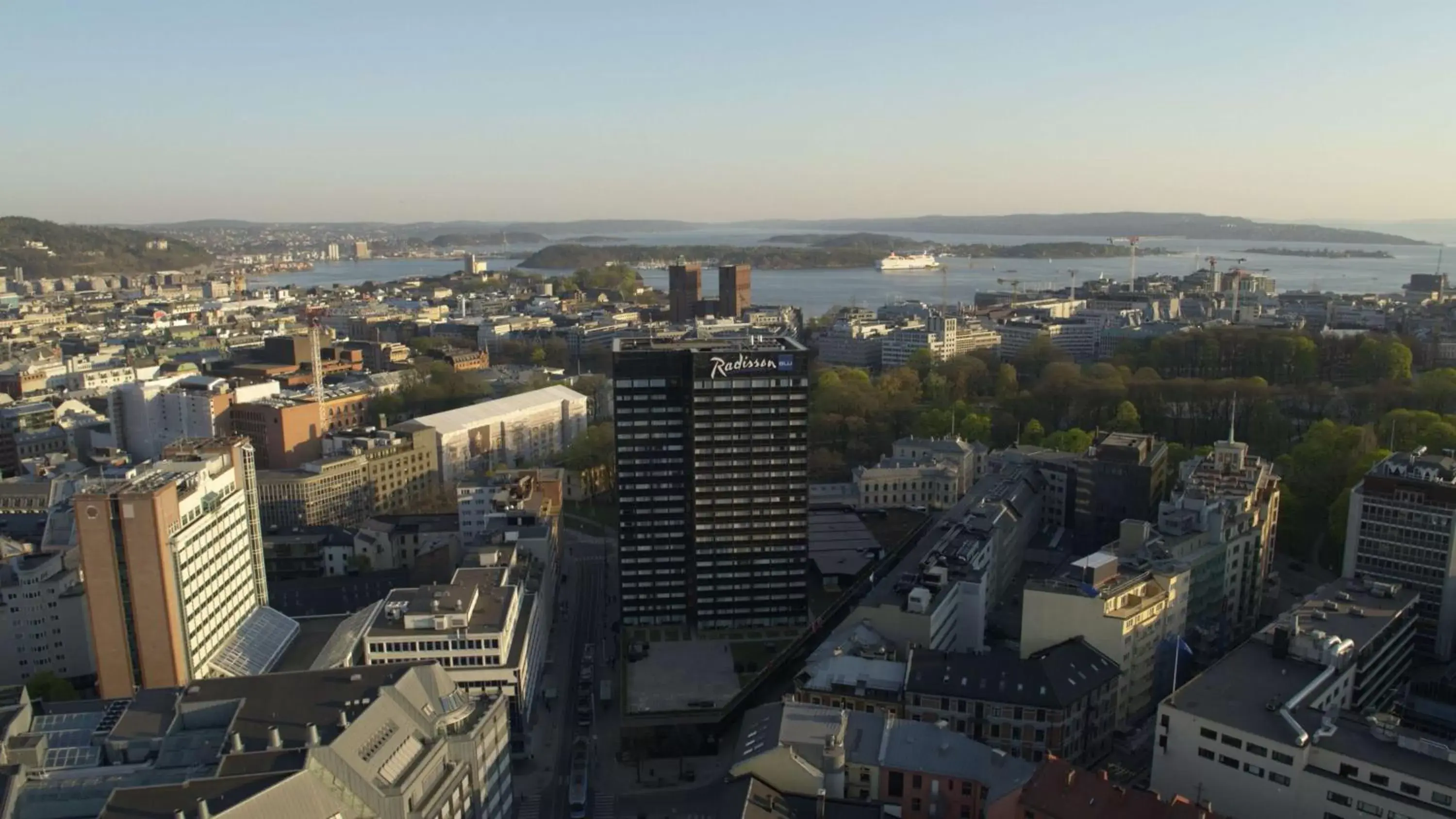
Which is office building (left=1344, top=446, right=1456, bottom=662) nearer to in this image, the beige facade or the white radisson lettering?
the white radisson lettering

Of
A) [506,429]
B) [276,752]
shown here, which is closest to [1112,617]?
[276,752]

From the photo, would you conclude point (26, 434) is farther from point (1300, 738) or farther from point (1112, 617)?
point (1300, 738)

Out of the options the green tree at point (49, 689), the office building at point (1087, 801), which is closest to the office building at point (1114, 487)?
the office building at point (1087, 801)

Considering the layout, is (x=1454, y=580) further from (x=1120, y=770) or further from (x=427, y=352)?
(x=427, y=352)

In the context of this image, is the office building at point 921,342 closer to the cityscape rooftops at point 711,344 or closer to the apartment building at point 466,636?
the cityscape rooftops at point 711,344

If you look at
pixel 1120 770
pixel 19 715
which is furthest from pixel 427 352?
pixel 1120 770

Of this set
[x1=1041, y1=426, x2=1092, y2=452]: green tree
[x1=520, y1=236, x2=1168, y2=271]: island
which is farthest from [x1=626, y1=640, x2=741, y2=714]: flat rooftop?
[x1=520, y1=236, x2=1168, y2=271]: island
